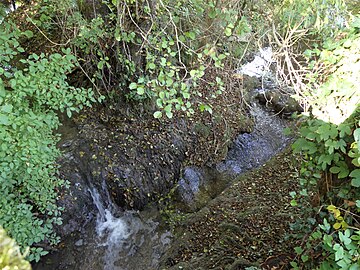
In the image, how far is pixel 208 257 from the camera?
372 cm

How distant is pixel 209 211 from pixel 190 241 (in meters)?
0.62

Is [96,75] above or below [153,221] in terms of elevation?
above

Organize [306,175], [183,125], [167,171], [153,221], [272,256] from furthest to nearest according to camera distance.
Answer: [183,125]
[167,171]
[153,221]
[272,256]
[306,175]

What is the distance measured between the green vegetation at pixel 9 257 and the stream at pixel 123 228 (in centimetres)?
351

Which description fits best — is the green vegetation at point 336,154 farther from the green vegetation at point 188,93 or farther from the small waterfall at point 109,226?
the small waterfall at point 109,226

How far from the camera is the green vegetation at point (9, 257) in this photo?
0.87 meters

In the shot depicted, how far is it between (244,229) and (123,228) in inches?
81.3

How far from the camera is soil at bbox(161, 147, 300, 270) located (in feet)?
11.1

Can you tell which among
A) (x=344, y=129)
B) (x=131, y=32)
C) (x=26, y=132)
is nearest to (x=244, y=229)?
(x=344, y=129)

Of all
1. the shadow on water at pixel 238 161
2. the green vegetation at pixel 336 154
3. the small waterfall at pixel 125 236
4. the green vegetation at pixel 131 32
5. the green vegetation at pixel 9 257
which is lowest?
the shadow on water at pixel 238 161

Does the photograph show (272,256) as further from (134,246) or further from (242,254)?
(134,246)

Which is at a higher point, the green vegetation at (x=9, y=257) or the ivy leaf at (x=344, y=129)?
the green vegetation at (x=9, y=257)

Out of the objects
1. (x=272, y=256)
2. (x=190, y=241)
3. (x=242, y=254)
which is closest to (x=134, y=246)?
(x=190, y=241)

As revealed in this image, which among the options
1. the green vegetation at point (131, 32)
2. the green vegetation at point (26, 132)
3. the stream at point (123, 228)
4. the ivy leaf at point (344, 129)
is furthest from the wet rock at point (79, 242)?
the ivy leaf at point (344, 129)
